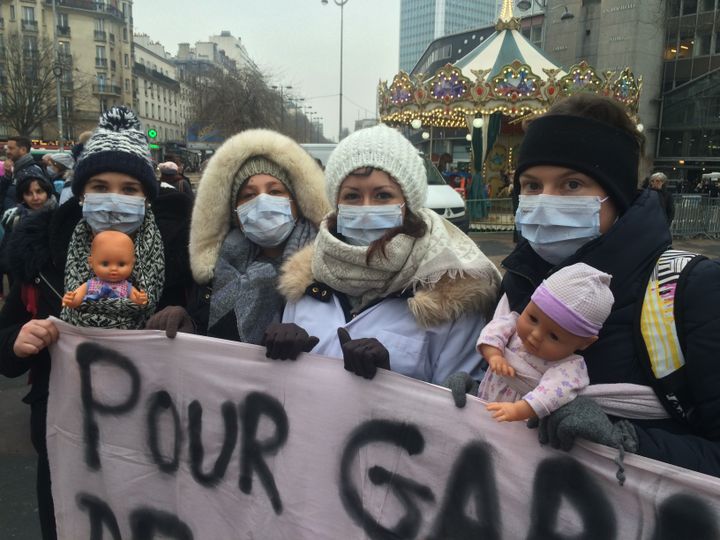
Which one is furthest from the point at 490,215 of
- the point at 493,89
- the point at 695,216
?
the point at 695,216

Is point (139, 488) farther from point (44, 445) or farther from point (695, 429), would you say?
point (695, 429)

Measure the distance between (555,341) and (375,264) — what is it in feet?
2.52

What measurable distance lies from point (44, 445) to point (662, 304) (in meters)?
2.35

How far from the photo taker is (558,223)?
5.33 feet

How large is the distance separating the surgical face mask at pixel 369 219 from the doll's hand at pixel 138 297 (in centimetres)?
84

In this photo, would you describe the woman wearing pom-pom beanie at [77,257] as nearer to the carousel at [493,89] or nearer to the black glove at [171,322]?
the black glove at [171,322]

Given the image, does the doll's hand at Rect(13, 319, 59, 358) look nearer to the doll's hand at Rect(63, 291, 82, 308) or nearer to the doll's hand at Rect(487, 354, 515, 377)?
the doll's hand at Rect(63, 291, 82, 308)

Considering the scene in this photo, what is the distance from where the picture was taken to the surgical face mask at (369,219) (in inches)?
81.3

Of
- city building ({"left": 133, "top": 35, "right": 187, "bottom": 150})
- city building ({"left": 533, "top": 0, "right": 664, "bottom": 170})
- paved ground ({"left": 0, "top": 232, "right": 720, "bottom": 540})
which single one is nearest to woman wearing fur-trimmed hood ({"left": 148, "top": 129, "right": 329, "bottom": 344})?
paved ground ({"left": 0, "top": 232, "right": 720, "bottom": 540})

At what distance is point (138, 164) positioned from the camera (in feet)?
7.44

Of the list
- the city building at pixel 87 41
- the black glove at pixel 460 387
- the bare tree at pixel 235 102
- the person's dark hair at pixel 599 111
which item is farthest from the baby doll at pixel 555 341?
the city building at pixel 87 41

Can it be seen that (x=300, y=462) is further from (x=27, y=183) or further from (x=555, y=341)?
(x=27, y=183)

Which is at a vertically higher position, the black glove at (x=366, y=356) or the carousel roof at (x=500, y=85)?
the carousel roof at (x=500, y=85)

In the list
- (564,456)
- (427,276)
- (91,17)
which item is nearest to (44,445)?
(427,276)
